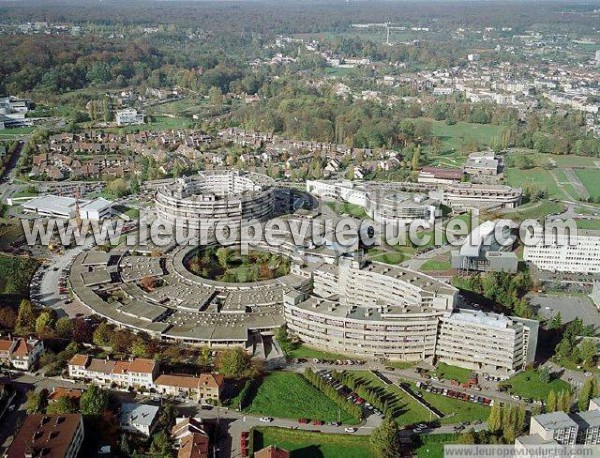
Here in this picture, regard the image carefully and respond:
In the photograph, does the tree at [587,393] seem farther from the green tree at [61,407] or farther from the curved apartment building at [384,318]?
the green tree at [61,407]

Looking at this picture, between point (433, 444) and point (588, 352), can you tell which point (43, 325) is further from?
point (588, 352)

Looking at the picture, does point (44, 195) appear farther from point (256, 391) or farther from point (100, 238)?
point (256, 391)

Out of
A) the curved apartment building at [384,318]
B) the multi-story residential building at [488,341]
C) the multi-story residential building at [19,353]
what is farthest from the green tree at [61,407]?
the multi-story residential building at [488,341]

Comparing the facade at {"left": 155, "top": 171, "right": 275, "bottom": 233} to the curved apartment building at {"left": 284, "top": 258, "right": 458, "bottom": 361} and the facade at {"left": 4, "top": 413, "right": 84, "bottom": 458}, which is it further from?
the facade at {"left": 4, "top": 413, "right": 84, "bottom": 458}

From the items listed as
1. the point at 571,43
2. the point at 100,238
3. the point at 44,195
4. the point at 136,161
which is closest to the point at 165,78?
the point at 136,161

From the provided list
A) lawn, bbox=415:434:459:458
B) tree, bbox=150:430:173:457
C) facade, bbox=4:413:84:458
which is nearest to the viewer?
facade, bbox=4:413:84:458

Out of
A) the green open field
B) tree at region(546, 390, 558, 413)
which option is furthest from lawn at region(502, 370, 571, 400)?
the green open field

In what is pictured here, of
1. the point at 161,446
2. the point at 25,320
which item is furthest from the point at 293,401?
the point at 25,320
